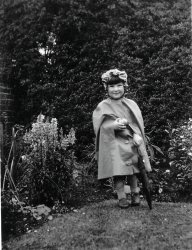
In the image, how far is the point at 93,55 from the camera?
711 centimetres

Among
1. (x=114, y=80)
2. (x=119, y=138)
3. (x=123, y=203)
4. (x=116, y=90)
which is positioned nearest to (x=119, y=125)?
(x=119, y=138)

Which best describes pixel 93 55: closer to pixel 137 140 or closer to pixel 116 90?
pixel 116 90

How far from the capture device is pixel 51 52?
24.3 feet

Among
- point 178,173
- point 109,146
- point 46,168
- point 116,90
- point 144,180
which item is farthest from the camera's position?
point 178,173

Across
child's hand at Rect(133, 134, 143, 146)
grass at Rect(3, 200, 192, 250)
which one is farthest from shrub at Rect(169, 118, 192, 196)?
child's hand at Rect(133, 134, 143, 146)

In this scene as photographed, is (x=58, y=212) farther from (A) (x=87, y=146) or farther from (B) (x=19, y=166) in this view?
(A) (x=87, y=146)

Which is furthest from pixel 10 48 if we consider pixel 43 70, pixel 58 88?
pixel 58 88

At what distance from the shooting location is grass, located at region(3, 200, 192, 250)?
3.74 metres

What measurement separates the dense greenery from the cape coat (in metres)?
1.95

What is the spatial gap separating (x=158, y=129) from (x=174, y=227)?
2781mm

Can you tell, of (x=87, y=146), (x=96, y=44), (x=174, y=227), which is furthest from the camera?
(x=96, y=44)

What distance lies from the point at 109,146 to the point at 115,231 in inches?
38.4

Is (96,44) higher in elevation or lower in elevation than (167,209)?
A: higher

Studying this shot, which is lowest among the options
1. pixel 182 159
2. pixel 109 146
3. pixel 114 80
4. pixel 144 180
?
pixel 144 180
